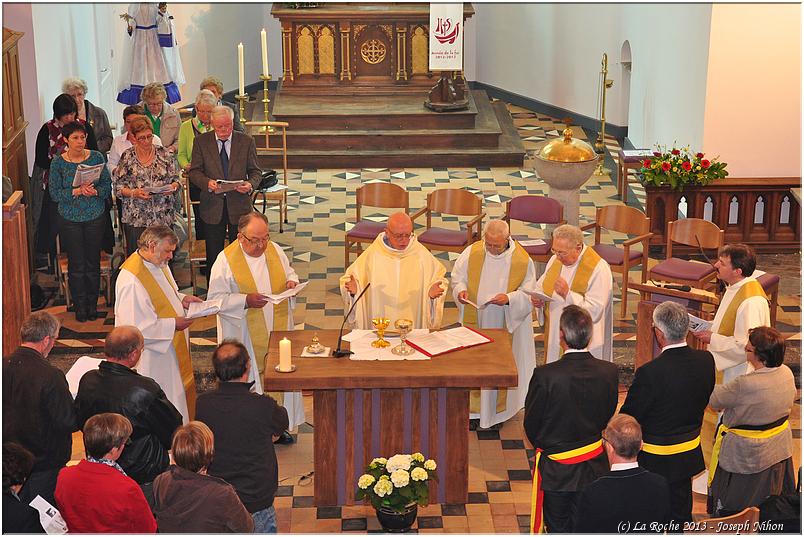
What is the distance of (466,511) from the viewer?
683cm

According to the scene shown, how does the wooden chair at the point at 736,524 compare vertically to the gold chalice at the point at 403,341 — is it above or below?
below

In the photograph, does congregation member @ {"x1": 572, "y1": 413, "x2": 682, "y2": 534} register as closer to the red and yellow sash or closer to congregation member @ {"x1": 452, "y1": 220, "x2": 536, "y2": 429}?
the red and yellow sash

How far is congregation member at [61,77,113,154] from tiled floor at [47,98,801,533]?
1372 millimetres

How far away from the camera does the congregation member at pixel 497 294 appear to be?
7.83m

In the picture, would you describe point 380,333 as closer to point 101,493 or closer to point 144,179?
point 101,493

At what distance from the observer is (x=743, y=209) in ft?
37.6

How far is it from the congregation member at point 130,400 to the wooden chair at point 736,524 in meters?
2.72

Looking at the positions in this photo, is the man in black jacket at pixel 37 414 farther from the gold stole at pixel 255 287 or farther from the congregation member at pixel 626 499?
the congregation member at pixel 626 499

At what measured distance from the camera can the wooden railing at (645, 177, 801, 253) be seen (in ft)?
37.2

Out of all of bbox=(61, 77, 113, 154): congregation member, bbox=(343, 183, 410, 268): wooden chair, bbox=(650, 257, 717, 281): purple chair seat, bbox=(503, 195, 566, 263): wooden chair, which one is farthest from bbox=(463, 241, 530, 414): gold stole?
bbox=(61, 77, 113, 154): congregation member

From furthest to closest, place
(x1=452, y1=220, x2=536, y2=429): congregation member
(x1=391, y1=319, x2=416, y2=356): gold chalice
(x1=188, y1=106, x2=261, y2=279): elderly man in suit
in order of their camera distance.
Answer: (x1=188, y1=106, x2=261, y2=279): elderly man in suit < (x1=452, y1=220, x2=536, y2=429): congregation member < (x1=391, y1=319, x2=416, y2=356): gold chalice

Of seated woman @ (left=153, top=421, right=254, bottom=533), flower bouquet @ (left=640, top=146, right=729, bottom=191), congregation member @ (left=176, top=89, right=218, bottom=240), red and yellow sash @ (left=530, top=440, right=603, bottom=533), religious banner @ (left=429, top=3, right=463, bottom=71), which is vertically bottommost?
red and yellow sash @ (left=530, top=440, right=603, bottom=533)

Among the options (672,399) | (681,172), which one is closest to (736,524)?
(672,399)

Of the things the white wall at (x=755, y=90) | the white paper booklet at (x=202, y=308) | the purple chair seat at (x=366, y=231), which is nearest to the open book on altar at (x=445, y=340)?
the white paper booklet at (x=202, y=308)
